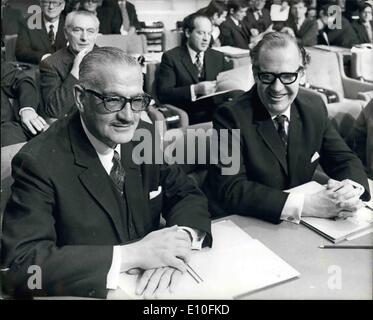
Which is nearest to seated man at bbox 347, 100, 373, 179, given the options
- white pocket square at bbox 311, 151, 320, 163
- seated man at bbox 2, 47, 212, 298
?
white pocket square at bbox 311, 151, 320, 163

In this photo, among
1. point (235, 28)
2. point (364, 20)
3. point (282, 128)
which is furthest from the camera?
point (235, 28)

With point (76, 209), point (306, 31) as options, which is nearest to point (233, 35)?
point (306, 31)

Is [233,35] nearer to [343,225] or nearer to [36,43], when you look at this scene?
[36,43]

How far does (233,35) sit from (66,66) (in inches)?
55.4

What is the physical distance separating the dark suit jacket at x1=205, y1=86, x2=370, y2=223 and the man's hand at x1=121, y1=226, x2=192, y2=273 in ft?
1.22

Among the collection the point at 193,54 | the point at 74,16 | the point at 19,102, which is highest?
the point at 74,16

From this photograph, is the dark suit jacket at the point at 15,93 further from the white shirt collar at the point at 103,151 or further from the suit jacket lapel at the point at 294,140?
the suit jacket lapel at the point at 294,140

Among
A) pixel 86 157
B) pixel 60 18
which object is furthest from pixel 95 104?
pixel 60 18

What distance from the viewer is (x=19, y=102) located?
1.70m

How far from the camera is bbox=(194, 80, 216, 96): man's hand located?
226cm

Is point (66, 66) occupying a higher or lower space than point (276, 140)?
higher

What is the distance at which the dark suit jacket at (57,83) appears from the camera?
160 cm

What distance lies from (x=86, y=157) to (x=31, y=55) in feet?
2.28
